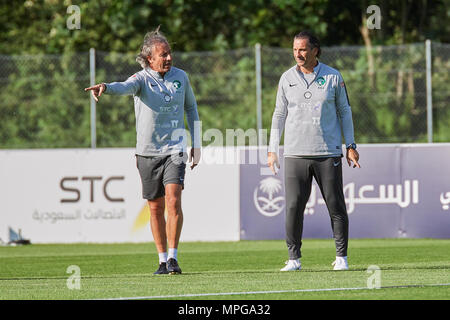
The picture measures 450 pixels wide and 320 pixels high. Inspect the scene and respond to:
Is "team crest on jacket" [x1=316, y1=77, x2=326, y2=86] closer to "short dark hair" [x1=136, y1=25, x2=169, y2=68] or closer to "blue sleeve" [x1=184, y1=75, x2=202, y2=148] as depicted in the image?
"blue sleeve" [x1=184, y1=75, x2=202, y2=148]

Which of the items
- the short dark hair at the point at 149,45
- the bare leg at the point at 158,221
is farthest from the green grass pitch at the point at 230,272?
the short dark hair at the point at 149,45

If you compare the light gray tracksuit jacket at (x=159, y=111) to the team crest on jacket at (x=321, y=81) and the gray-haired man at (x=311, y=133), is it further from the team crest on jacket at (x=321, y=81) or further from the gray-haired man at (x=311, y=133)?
the team crest on jacket at (x=321, y=81)

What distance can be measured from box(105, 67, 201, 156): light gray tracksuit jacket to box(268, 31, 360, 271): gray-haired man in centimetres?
80

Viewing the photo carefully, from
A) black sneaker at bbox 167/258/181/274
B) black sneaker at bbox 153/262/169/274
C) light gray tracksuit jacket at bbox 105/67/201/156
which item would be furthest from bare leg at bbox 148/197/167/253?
light gray tracksuit jacket at bbox 105/67/201/156

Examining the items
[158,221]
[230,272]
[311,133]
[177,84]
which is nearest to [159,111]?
[177,84]

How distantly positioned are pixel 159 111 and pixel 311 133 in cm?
126

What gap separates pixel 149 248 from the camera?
13.6 meters

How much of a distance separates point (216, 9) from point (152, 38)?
14.4m

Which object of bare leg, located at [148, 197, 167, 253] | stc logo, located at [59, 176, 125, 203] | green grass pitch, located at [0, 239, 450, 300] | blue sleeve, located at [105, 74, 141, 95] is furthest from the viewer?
stc logo, located at [59, 176, 125, 203]

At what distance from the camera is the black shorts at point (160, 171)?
889 cm

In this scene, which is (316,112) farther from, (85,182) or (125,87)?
(85,182)

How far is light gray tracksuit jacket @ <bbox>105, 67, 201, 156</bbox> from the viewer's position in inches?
351

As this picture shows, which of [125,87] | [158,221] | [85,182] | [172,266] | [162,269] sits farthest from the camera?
[85,182]

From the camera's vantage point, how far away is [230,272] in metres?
9.23
